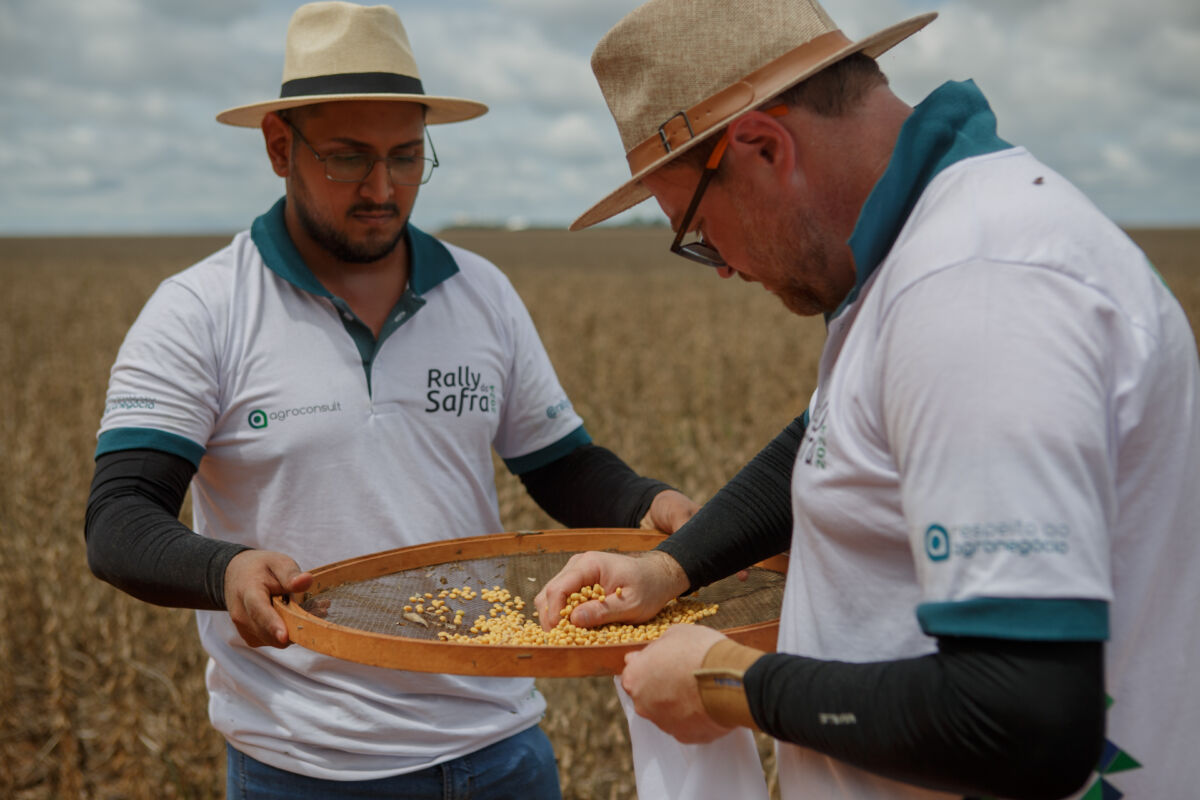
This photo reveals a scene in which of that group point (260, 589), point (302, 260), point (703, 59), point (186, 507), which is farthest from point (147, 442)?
point (186, 507)

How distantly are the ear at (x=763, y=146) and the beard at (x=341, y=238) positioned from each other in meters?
1.45

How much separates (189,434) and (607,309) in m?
15.2

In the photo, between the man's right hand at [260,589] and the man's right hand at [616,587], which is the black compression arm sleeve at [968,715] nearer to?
the man's right hand at [616,587]

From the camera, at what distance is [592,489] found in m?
3.09

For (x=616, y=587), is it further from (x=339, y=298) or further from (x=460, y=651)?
(x=339, y=298)

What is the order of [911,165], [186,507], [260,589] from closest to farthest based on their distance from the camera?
[911,165] → [260,589] → [186,507]

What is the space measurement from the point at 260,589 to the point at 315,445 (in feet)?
1.86

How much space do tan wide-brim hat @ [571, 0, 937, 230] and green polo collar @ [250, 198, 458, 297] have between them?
1184mm

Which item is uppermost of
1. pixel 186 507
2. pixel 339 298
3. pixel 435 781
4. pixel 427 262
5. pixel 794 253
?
pixel 427 262

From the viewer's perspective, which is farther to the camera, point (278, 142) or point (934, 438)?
point (278, 142)

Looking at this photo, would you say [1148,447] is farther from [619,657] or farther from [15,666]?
[15,666]

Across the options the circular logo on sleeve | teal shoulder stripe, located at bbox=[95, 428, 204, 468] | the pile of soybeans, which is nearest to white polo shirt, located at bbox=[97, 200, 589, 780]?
teal shoulder stripe, located at bbox=[95, 428, 204, 468]

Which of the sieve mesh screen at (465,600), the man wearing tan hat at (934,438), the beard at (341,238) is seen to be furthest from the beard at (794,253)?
the beard at (341,238)

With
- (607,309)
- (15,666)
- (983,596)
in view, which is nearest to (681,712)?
(983,596)
